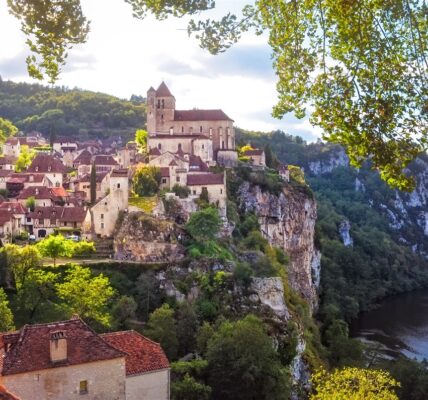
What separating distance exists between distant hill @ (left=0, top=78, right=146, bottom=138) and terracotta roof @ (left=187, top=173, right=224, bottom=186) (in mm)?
101067

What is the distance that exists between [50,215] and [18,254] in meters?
13.2

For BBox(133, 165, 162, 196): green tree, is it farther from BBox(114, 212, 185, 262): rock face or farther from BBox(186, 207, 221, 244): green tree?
BBox(186, 207, 221, 244): green tree

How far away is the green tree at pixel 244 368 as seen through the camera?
39.6m

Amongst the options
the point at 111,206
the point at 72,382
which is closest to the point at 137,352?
the point at 72,382

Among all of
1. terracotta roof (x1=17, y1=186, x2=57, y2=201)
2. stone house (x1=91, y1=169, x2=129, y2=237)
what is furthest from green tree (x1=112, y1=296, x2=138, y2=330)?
terracotta roof (x1=17, y1=186, x2=57, y2=201)

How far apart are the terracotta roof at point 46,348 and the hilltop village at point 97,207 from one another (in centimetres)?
4

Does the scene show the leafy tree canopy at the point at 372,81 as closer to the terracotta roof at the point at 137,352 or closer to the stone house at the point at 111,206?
the terracotta roof at the point at 137,352

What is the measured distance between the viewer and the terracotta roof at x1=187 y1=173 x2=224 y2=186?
6310 centimetres

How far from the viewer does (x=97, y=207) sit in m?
58.7

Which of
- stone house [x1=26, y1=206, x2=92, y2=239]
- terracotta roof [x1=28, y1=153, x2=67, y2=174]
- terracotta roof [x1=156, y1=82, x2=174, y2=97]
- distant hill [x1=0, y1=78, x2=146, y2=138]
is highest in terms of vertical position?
distant hill [x1=0, y1=78, x2=146, y2=138]

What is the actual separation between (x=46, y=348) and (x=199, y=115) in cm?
5808

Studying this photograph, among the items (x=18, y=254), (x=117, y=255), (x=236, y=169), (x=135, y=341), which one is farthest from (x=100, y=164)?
(x=135, y=341)

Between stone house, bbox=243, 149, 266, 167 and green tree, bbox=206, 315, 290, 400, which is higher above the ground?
stone house, bbox=243, 149, 266, 167

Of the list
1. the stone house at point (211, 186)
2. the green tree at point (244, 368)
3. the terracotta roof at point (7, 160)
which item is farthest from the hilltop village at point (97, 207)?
the green tree at point (244, 368)
